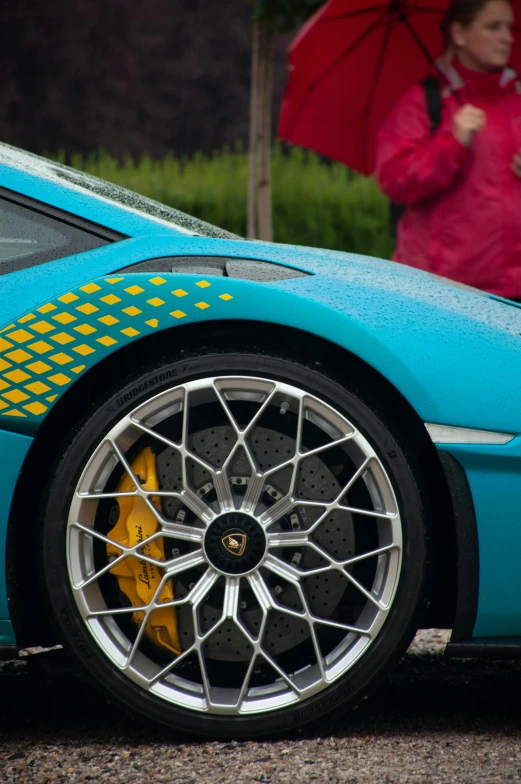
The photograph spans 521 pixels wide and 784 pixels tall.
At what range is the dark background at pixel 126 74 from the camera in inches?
352

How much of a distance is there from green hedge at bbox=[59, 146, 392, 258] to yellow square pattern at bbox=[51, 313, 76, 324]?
19.5 ft

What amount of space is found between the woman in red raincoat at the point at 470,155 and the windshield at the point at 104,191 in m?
1.49

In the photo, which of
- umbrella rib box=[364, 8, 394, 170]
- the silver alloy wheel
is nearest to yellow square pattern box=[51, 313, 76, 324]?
the silver alloy wheel

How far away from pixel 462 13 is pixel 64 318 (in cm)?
253

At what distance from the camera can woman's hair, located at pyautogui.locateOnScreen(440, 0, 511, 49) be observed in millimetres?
3992

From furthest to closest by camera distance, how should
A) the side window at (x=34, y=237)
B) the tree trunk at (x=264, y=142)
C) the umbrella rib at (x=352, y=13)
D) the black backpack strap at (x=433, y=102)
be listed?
the tree trunk at (x=264, y=142) < the umbrella rib at (x=352, y=13) < the black backpack strap at (x=433, y=102) < the side window at (x=34, y=237)

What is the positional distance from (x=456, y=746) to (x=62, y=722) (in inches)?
37.1

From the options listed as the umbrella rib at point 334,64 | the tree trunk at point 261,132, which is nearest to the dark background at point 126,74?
A: the tree trunk at point 261,132

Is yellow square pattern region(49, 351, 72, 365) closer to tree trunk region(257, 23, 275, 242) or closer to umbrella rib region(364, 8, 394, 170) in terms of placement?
umbrella rib region(364, 8, 394, 170)

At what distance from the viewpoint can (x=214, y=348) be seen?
2.30 meters

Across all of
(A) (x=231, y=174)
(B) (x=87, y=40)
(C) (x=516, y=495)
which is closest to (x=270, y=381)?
(C) (x=516, y=495)

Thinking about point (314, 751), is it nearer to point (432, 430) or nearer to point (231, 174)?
point (432, 430)

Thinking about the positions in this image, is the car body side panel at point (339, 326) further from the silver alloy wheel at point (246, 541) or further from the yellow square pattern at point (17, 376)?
the silver alloy wheel at point (246, 541)

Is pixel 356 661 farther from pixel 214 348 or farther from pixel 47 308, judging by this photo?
pixel 47 308
